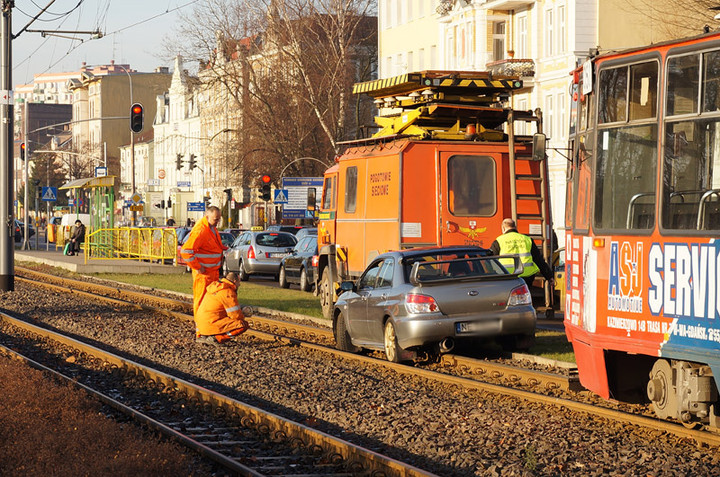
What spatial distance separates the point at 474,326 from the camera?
48.8ft

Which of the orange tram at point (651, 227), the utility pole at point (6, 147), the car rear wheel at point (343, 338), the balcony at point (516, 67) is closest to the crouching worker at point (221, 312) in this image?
the car rear wheel at point (343, 338)

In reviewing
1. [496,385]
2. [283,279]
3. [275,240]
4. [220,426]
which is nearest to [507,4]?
[275,240]

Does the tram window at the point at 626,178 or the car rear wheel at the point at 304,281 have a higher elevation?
the tram window at the point at 626,178

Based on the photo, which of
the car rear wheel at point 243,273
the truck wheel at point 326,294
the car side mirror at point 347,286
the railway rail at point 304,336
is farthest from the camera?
the car rear wheel at point 243,273

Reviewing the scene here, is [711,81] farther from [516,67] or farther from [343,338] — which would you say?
[516,67]

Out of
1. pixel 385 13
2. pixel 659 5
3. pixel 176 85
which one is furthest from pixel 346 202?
pixel 176 85

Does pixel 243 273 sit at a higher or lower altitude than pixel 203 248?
lower

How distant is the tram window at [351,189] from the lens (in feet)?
72.4

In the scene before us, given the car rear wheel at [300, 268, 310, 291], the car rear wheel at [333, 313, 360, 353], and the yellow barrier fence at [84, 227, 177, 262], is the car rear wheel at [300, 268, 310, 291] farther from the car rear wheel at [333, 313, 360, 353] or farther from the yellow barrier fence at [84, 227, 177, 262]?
the car rear wheel at [333, 313, 360, 353]

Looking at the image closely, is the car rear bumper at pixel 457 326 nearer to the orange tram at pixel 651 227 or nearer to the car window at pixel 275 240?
the orange tram at pixel 651 227

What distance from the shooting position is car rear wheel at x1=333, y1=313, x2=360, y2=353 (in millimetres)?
17375

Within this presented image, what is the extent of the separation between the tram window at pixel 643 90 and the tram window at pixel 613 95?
0.12m

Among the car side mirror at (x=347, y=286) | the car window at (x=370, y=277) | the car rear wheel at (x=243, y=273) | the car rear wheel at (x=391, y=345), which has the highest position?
the car window at (x=370, y=277)

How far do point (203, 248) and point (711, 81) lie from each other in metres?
9.75
